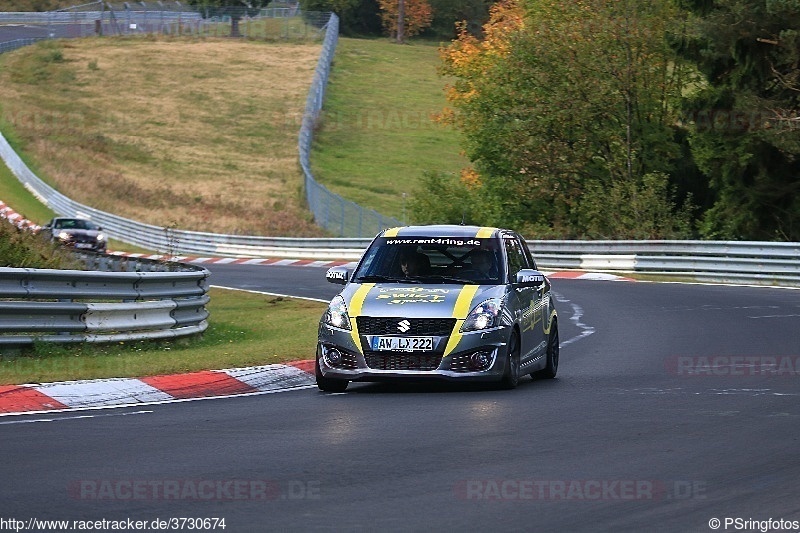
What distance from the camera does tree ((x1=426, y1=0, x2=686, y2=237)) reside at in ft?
147

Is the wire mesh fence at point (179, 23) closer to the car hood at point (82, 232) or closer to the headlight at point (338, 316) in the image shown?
the car hood at point (82, 232)

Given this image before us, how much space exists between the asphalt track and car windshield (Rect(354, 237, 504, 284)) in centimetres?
112

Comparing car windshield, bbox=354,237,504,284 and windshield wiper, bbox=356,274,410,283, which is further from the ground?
car windshield, bbox=354,237,504,284

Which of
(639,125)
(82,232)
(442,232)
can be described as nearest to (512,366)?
(442,232)

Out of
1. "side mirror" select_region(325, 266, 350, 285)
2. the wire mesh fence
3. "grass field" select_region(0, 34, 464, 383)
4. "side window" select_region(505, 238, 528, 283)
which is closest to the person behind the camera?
"side mirror" select_region(325, 266, 350, 285)

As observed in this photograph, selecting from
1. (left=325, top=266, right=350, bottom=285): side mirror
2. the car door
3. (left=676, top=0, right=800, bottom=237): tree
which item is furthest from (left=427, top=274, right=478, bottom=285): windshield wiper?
(left=676, top=0, right=800, bottom=237): tree

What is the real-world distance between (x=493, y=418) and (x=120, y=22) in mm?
105820

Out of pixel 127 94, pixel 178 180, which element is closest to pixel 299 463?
pixel 178 180

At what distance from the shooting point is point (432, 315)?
13125 mm

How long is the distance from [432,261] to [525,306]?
1.09m

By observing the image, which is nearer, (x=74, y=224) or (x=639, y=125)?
(x=74, y=224)

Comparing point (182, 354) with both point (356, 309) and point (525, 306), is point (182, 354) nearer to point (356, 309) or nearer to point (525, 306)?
point (356, 309)

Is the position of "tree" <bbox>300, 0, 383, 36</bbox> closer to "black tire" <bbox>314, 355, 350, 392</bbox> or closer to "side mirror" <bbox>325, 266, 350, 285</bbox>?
"side mirror" <bbox>325, 266, 350, 285</bbox>

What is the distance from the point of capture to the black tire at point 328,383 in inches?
532
